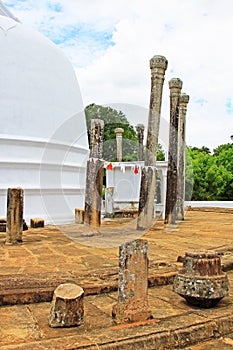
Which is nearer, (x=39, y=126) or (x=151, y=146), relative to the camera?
(x=151, y=146)

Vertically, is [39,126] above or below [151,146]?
above

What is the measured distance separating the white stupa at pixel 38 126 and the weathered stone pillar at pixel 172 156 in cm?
251

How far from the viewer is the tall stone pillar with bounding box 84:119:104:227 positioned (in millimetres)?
7324

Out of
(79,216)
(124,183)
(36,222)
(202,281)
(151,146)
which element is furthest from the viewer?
(124,183)

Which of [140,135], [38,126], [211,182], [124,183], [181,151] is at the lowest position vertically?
[124,183]

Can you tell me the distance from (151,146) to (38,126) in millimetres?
3185

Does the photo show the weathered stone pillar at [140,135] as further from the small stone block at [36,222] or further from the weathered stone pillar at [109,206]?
the small stone block at [36,222]

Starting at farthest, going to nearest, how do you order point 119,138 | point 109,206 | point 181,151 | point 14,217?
1. point 119,138
2. point 109,206
3. point 181,151
4. point 14,217

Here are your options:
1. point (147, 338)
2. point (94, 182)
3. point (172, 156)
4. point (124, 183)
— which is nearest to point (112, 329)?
point (147, 338)

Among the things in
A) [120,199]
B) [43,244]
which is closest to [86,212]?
[43,244]

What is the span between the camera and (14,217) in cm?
617

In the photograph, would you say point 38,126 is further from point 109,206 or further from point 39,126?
point 109,206

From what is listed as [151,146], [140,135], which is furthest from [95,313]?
[140,135]

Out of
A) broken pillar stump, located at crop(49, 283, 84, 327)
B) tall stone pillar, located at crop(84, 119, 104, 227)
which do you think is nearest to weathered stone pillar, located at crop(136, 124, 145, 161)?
tall stone pillar, located at crop(84, 119, 104, 227)
